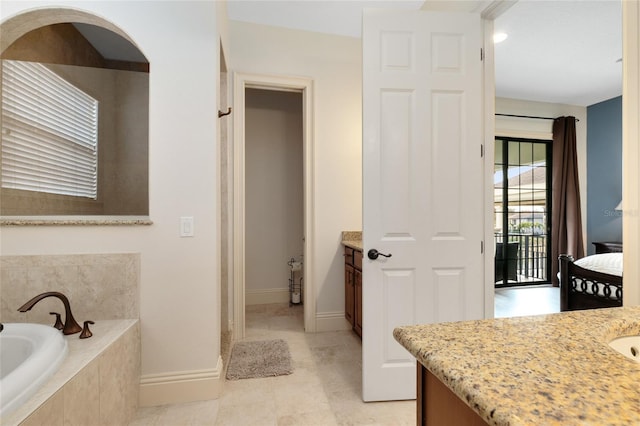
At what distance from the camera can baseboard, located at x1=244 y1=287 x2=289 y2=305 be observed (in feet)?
12.3

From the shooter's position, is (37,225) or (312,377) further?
(312,377)

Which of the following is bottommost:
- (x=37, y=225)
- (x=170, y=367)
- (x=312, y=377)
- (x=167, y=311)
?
(x=312, y=377)

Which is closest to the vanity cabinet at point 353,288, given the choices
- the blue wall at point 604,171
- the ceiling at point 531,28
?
the ceiling at point 531,28

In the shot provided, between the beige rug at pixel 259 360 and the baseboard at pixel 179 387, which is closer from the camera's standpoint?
the baseboard at pixel 179 387

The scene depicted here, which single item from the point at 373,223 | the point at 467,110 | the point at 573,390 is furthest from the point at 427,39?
the point at 573,390

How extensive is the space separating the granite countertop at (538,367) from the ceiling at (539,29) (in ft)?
6.92

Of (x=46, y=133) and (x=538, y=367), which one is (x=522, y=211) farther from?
(x=46, y=133)

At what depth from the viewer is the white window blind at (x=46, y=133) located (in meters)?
1.86

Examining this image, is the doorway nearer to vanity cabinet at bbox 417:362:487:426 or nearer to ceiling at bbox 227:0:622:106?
ceiling at bbox 227:0:622:106

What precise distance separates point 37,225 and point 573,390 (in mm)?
2301

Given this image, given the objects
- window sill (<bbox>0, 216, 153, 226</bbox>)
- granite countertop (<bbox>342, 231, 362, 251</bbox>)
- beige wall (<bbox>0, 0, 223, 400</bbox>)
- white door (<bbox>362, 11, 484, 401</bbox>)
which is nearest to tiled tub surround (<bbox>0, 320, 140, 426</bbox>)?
beige wall (<bbox>0, 0, 223, 400</bbox>)

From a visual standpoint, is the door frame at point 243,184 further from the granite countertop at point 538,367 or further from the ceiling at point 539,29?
the granite countertop at point 538,367

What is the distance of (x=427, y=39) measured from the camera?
1.86 meters

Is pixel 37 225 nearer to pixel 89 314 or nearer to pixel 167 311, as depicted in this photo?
pixel 89 314
